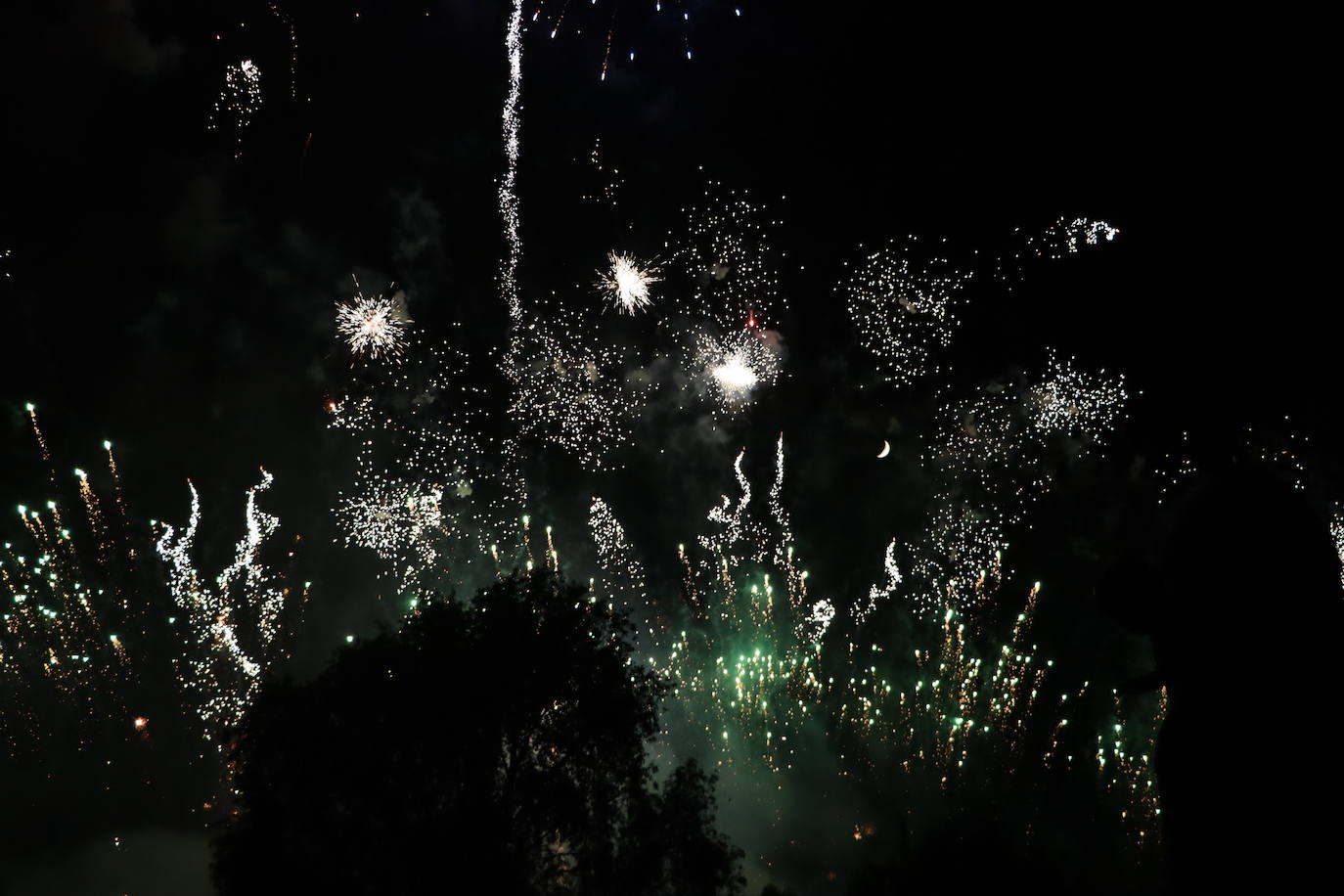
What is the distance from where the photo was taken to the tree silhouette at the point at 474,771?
53.0ft

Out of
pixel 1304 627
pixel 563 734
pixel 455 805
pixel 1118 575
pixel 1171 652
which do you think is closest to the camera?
pixel 1304 627

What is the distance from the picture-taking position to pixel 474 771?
56.2ft

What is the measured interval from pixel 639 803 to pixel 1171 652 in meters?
16.2

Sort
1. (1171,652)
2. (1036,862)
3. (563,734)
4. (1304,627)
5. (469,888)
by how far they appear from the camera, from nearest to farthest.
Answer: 1. (1304,627)
2. (1171,652)
3. (469,888)
4. (563,734)
5. (1036,862)

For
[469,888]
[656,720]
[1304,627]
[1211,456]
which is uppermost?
[656,720]

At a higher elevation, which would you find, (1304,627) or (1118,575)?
(1118,575)

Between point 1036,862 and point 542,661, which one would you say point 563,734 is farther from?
point 1036,862

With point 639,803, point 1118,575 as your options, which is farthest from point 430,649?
point 1118,575

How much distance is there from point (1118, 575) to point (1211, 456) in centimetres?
116

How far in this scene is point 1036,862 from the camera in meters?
43.7

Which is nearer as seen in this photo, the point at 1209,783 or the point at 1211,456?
the point at 1209,783

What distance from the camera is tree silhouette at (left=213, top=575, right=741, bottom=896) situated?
1616 centimetres

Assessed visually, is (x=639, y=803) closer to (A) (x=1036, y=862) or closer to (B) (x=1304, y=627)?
(B) (x=1304, y=627)

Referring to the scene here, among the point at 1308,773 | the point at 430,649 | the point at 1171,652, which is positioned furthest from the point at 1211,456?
the point at 430,649
